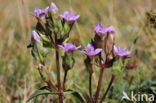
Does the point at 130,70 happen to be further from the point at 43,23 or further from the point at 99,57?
the point at 43,23

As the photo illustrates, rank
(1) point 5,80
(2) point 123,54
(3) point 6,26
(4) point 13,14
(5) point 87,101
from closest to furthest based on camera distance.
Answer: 1. (2) point 123,54
2. (5) point 87,101
3. (1) point 5,80
4. (3) point 6,26
5. (4) point 13,14

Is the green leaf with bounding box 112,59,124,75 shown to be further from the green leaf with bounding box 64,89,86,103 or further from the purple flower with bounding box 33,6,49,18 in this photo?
the purple flower with bounding box 33,6,49,18

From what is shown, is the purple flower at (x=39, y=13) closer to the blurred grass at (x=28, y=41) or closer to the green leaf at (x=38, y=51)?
the blurred grass at (x=28, y=41)

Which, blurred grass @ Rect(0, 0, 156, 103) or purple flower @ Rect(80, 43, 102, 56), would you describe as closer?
purple flower @ Rect(80, 43, 102, 56)

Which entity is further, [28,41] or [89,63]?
[28,41]

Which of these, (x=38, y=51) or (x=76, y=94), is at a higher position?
(x=38, y=51)

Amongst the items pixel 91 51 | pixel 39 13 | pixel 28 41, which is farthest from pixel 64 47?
pixel 28 41

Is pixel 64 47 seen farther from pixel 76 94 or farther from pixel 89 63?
pixel 76 94

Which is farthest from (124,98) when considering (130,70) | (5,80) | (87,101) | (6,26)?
(6,26)

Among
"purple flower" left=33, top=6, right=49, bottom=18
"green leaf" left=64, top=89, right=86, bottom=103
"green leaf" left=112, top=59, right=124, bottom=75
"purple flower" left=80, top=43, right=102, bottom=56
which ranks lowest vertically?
"green leaf" left=64, top=89, right=86, bottom=103

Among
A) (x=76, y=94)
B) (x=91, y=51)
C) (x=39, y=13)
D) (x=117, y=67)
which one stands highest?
(x=39, y=13)

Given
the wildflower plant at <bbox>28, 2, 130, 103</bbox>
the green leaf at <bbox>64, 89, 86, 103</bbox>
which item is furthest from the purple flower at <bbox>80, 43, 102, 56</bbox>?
the green leaf at <bbox>64, 89, 86, 103</bbox>
